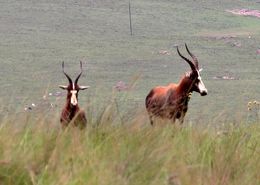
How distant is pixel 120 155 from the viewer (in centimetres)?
566

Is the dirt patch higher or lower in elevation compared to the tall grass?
lower

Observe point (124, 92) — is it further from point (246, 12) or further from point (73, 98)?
point (246, 12)

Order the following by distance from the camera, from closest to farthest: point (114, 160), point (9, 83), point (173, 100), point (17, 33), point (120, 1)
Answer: point (114, 160) < point (173, 100) < point (9, 83) < point (17, 33) < point (120, 1)

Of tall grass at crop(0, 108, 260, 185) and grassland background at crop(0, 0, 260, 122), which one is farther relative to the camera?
grassland background at crop(0, 0, 260, 122)

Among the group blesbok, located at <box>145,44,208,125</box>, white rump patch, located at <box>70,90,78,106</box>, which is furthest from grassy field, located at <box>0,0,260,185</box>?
white rump patch, located at <box>70,90,78,106</box>

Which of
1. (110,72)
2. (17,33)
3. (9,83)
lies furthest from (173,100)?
(17,33)

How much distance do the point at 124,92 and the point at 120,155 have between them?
A: 3.98 metres

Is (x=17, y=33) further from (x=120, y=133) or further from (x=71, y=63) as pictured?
(x=120, y=133)

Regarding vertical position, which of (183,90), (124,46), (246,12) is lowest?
(246,12)

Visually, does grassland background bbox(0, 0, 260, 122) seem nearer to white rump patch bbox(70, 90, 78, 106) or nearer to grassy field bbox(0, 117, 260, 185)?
white rump patch bbox(70, 90, 78, 106)

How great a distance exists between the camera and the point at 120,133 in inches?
243

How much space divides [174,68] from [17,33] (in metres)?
9.37

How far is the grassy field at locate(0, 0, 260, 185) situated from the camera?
17.9 feet

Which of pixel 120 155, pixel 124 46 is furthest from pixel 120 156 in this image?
pixel 124 46
